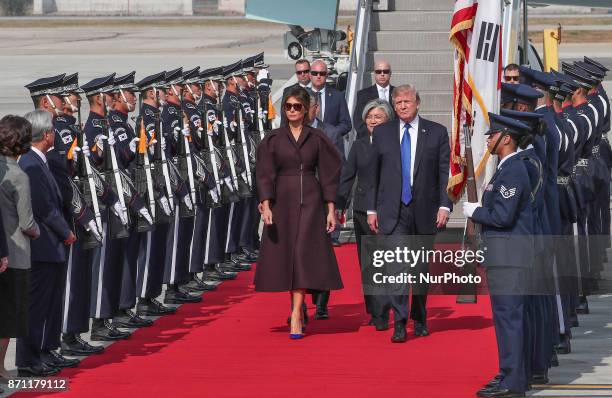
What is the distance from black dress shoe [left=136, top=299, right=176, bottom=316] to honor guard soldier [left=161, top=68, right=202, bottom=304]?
454mm

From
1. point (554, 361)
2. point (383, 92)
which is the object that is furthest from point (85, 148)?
point (383, 92)

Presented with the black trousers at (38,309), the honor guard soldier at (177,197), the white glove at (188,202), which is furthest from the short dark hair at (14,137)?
the white glove at (188,202)

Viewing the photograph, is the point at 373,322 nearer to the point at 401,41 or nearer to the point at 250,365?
the point at 250,365

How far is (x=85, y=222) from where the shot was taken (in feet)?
29.8

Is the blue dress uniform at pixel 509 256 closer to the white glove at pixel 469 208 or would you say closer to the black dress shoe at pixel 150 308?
the white glove at pixel 469 208

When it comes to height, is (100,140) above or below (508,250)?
above

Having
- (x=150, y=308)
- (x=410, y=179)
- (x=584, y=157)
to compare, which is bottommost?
(x=150, y=308)

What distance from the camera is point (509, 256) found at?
7.90 m

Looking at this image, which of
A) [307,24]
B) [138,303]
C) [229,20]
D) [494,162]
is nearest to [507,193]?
[494,162]

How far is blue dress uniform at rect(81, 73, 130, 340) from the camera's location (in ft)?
31.9

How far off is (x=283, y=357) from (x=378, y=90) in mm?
5162

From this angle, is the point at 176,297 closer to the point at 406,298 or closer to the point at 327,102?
the point at 406,298

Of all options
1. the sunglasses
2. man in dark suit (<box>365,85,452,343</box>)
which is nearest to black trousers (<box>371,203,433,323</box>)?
man in dark suit (<box>365,85,452,343</box>)

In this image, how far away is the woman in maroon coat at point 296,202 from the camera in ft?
32.8
